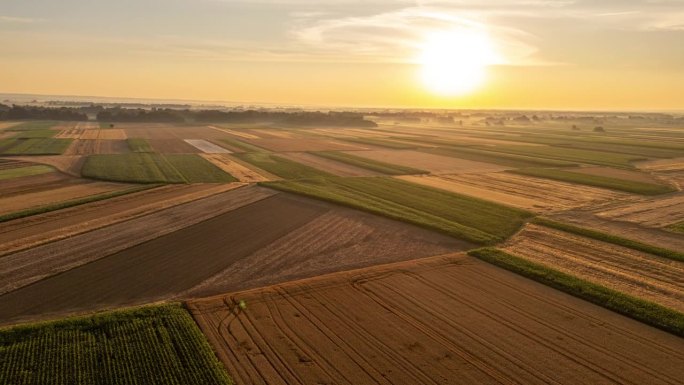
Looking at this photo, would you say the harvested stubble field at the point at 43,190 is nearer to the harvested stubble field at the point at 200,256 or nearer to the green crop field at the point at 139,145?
the harvested stubble field at the point at 200,256

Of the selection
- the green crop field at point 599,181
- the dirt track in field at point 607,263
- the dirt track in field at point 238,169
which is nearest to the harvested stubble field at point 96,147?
the dirt track in field at point 238,169

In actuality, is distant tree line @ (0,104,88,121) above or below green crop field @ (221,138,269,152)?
above

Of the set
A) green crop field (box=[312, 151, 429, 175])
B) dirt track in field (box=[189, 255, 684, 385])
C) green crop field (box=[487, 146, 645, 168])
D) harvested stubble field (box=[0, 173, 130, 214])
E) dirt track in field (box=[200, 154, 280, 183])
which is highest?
green crop field (box=[487, 146, 645, 168])

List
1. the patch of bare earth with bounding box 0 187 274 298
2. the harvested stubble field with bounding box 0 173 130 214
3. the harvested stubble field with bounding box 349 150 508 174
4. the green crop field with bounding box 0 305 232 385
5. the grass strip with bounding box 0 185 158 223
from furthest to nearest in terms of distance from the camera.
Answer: the harvested stubble field with bounding box 349 150 508 174 → the harvested stubble field with bounding box 0 173 130 214 → the grass strip with bounding box 0 185 158 223 → the patch of bare earth with bounding box 0 187 274 298 → the green crop field with bounding box 0 305 232 385

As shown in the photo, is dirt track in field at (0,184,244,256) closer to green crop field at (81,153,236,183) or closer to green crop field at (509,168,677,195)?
green crop field at (81,153,236,183)

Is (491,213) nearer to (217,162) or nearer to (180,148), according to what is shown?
(217,162)

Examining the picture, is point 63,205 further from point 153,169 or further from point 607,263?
point 607,263

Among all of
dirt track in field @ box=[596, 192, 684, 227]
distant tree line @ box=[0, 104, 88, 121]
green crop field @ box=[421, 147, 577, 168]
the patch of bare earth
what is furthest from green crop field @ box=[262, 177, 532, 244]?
distant tree line @ box=[0, 104, 88, 121]

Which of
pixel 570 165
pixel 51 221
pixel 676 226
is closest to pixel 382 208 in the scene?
pixel 676 226
